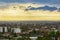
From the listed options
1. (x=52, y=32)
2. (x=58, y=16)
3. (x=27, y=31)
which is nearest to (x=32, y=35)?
(x=27, y=31)

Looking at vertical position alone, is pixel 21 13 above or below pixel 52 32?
above

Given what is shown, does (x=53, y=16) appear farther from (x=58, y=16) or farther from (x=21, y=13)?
(x=21, y=13)

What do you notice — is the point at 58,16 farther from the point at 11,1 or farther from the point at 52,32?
the point at 11,1

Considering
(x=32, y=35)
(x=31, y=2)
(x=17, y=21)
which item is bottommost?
(x=32, y=35)

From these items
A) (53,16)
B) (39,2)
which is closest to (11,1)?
(39,2)

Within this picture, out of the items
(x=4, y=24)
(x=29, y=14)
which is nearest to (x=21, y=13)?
(x=29, y=14)

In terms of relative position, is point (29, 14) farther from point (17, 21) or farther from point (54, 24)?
point (54, 24)

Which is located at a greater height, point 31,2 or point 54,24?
point 31,2
